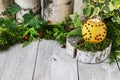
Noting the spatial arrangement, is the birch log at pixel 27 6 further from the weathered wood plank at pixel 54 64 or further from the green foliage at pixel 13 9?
the weathered wood plank at pixel 54 64

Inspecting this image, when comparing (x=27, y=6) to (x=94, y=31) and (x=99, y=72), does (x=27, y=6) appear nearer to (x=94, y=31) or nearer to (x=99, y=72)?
(x=94, y=31)

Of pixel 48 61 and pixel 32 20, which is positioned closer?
pixel 48 61

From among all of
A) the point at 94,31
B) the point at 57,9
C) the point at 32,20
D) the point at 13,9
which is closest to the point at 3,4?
the point at 13,9

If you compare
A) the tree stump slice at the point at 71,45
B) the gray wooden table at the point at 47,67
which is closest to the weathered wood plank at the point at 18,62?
the gray wooden table at the point at 47,67

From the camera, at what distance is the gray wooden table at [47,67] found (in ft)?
3.14

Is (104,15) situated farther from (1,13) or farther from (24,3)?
(1,13)

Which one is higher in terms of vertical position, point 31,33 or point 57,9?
point 57,9

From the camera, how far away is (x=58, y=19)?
48.4 inches

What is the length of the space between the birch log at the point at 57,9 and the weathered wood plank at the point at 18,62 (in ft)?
0.56

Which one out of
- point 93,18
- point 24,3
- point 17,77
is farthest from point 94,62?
point 24,3

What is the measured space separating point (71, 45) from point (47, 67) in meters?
0.14

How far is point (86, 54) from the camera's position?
3.30ft

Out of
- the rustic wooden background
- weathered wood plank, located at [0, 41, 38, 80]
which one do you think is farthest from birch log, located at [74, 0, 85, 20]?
weathered wood plank, located at [0, 41, 38, 80]

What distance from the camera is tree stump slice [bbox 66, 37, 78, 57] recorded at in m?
1.04
